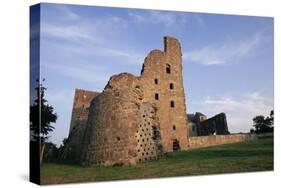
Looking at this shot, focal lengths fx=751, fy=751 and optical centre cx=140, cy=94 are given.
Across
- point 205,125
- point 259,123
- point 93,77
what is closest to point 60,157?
point 93,77

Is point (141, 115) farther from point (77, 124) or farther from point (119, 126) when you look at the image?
point (77, 124)

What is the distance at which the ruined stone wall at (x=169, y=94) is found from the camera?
21891 mm

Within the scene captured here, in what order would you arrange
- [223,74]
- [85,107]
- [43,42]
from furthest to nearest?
[223,74] → [85,107] → [43,42]

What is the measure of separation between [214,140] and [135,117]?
266cm

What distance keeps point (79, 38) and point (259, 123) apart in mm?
6330

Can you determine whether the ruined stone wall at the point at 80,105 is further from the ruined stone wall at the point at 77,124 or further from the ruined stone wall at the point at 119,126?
the ruined stone wall at the point at 119,126

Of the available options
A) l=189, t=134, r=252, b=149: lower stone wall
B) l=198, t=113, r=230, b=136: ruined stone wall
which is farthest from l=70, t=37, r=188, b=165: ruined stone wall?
l=198, t=113, r=230, b=136: ruined stone wall

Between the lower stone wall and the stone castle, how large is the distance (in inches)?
1.9

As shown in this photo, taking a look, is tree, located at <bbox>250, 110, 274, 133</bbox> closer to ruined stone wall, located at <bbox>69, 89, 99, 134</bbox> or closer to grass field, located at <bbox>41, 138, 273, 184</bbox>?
grass field, located at <bbox>41, 138, 273, 184</bbox>

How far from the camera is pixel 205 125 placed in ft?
72.6

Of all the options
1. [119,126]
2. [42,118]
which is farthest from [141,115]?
[42,118]

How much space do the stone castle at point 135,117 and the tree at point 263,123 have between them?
0.69m

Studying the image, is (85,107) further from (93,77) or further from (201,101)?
(201,101)

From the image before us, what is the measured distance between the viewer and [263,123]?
899 inches
